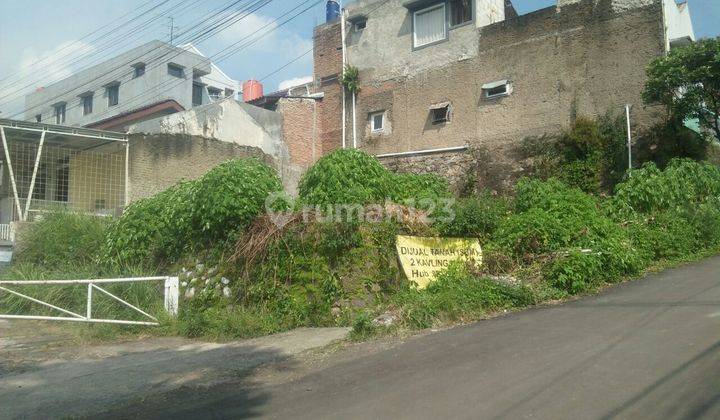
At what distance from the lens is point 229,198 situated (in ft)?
32.4

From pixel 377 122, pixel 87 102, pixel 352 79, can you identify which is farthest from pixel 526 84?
pixel 87 102

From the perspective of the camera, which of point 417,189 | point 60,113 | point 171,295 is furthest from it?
point 60,113

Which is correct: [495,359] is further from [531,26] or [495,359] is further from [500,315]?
[531,26]

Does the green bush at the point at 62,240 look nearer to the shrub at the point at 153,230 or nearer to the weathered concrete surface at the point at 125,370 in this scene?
the shrub at the point at 153,230

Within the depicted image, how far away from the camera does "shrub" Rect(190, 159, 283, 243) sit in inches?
392

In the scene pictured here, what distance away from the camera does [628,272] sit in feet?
33.9

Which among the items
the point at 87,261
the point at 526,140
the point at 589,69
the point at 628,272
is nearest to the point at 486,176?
the point at 526,140

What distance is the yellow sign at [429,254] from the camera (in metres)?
9.62

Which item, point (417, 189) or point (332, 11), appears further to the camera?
point (332, 11)

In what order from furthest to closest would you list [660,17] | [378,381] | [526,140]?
[526,140] < [660,17] < [378,381]

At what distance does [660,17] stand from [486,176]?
21.1ft

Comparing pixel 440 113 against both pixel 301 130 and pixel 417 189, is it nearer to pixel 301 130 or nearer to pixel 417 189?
pixel 301 130

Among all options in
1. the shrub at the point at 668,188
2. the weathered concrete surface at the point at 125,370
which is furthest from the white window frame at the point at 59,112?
the shrub at the point at 668,188

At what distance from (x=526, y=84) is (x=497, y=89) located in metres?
1.01
